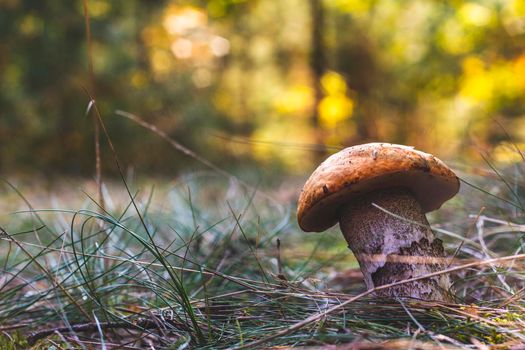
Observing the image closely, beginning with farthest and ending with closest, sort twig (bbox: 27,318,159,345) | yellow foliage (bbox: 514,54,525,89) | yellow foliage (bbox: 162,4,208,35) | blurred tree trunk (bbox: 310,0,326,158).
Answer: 1. blurred tree trunk (bbox: 310,0,326,158)
2. yellow foliage (bbox: 162,4,208,35)
3. yellow foliage (bbox: 514,54,525,89)
4. twig (bbox: 27,318,159,345)

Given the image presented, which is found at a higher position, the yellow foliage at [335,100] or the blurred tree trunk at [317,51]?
the blurred tree trunk at [317,51]

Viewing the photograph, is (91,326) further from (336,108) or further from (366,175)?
(336,108)

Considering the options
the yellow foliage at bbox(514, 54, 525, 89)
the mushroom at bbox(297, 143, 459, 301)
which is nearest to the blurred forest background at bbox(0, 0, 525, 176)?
the yellow foliage at bbox(514, 54, 525, 89)

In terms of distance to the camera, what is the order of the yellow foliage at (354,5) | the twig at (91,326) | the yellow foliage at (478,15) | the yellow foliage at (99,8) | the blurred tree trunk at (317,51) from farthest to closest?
1. the blurred tree trunk at (317,51)
2. the yellow foliage at (354,5)
3. the yellow foliage at (99,8)
4. the yellow foliage at (478,15)
5. the twig at (91,326)

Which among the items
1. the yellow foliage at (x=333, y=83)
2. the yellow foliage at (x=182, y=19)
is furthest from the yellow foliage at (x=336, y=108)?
the yellow foliage at (x=182, y=19)

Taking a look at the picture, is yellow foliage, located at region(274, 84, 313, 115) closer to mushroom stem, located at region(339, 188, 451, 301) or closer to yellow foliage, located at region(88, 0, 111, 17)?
yellow foliage, located at region(88, 0, 111, 17)

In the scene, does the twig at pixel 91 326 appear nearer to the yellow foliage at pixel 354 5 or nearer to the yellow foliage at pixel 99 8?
the yellow foliage at pixel 99 8
